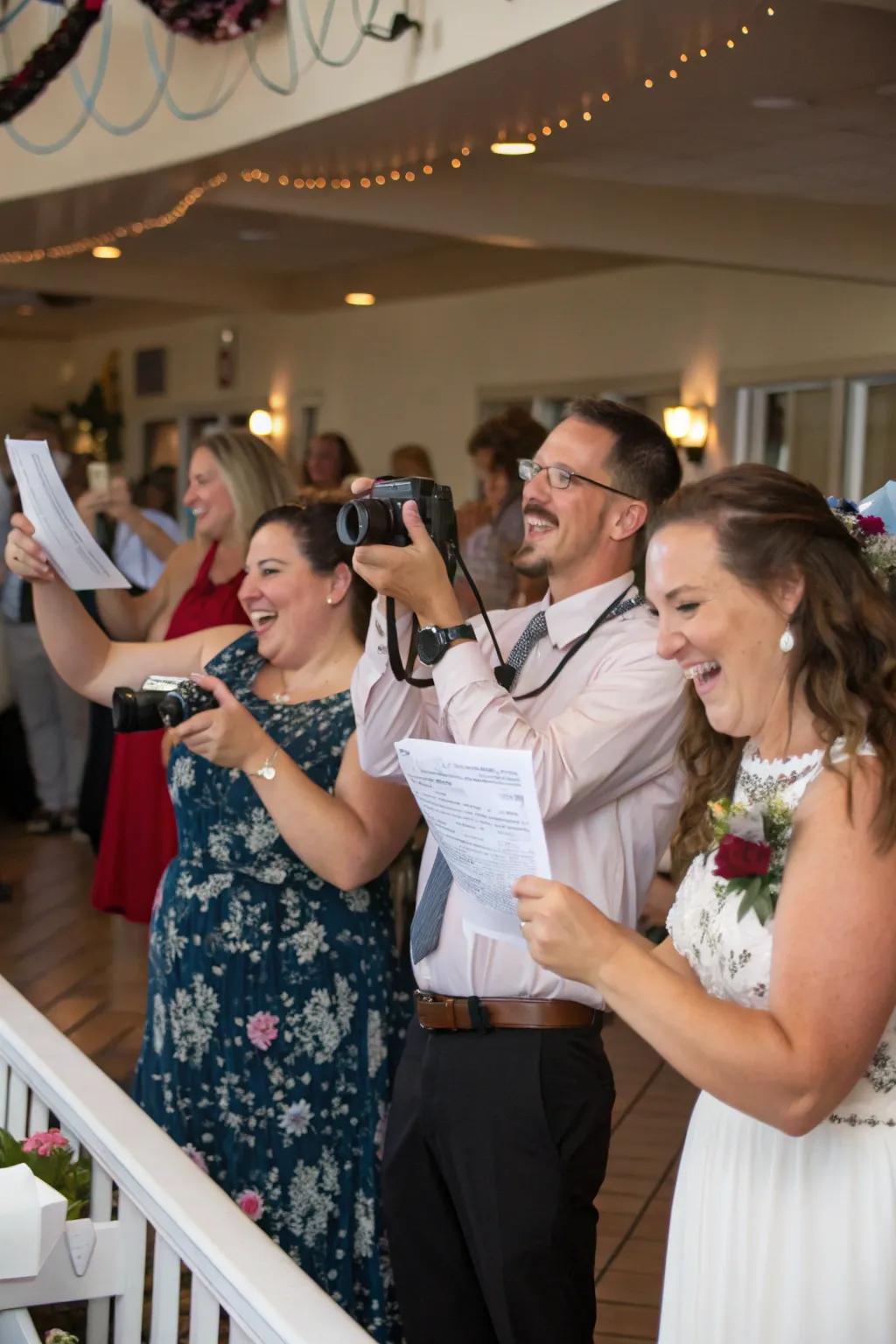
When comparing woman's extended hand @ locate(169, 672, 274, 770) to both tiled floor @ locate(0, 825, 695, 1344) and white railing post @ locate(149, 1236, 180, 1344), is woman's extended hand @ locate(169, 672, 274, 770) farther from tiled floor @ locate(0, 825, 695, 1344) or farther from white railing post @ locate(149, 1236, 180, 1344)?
tiled floor @ locate(0, 825, 695, 1344)

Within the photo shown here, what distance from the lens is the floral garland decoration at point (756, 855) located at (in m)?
1.47

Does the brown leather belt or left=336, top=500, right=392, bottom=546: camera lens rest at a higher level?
left=336, top=500, right=392, bottom=546: camera lens

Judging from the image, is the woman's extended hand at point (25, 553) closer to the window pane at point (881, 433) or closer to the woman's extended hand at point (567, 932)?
the woman's extended hand at point (567, 932)

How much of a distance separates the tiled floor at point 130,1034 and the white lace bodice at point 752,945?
154cm

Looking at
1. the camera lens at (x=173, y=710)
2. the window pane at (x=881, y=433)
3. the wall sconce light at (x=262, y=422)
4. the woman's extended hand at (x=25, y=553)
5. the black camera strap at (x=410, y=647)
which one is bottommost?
the camera lens at (x=173, y=710)

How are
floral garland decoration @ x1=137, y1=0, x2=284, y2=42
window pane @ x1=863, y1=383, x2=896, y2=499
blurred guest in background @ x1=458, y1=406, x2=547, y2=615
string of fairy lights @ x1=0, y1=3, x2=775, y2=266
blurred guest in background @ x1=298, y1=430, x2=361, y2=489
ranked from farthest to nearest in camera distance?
window pane @ x1=863, y1=383, x2=896, y2=499
blurred guest in background @ x1=298, y1=430, x2=361, y2=489
blurred guest in background @ x1=458, y1=406, x2=547, y2=615
floral garland decoration @ x1=137, y1=0, x2=284, y2=42
string of fairy lights @ x1=0, y1=3, x2=775, y2=266

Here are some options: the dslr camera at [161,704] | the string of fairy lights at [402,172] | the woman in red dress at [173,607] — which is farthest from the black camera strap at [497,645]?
the string of fairy lights at [402,172]

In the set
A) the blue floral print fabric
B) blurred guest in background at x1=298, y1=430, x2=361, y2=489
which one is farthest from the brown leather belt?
blurred guest in background at x1=298, y1=430, x2=361, y2=489

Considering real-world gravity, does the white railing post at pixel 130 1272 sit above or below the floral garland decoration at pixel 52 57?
below

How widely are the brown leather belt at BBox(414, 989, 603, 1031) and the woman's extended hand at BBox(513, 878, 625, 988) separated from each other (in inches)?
20.8

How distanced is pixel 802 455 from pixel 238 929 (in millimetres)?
7155

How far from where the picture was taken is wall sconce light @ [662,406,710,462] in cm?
927

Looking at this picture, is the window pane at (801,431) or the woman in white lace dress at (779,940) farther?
the window pane at (801,431)

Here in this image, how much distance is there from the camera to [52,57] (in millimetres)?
5168
